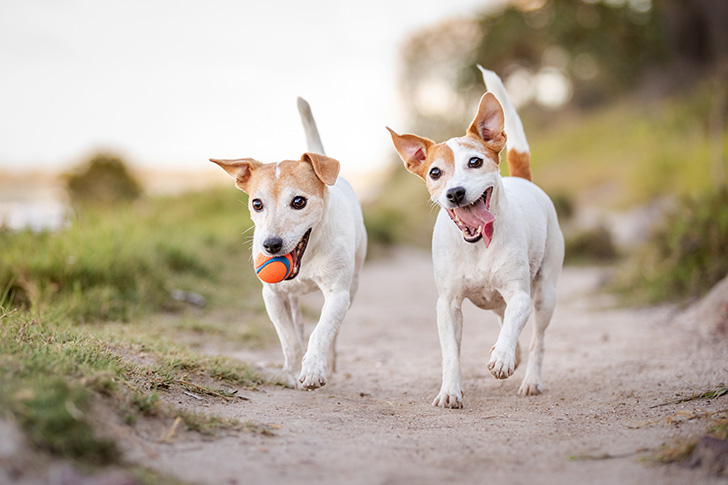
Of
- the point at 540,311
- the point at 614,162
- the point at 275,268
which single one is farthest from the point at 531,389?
the point at 614,162

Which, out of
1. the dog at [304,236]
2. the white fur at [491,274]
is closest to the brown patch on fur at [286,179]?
the dog at [304,236]

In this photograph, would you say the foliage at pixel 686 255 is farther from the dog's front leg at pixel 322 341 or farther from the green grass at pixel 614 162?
the dog's front leg at pixel 322 341

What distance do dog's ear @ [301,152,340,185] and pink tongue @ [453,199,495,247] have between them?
2.89 feet

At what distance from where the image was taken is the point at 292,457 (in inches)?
117

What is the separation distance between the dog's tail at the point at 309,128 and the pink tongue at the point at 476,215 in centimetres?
184

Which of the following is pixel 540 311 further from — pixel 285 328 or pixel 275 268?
pixel 275 268

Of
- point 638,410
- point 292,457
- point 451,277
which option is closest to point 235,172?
point 451,277

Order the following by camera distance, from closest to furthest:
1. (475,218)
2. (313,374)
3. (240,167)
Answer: (313,374)
(475,218)
(240,167)

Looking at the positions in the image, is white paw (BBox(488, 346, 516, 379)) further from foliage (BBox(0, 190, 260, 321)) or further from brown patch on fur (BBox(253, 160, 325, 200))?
foliage (BBox(0, 190, 260, 321))

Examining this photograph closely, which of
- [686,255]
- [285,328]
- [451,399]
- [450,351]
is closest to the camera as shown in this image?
[451,399]

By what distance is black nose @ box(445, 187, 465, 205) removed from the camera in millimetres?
4012

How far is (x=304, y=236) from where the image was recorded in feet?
14.7

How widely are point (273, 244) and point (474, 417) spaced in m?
1.57

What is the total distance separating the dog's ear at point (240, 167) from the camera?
4.60m
